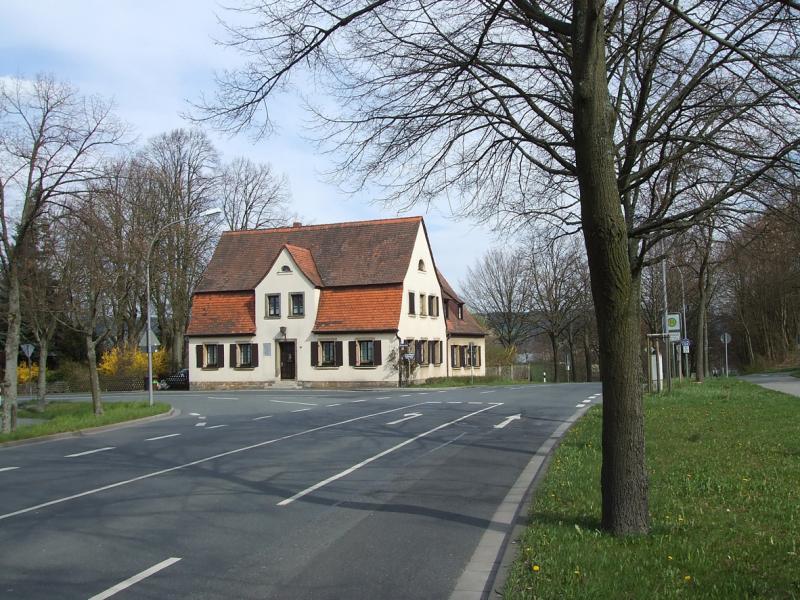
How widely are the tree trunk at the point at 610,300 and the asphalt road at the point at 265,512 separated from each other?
1.33 metres

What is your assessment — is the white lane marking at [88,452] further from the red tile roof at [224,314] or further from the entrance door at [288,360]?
the red tile roof at [224,314]

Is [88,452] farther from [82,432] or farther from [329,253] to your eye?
[329,253]

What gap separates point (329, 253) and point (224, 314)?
25.5 ft

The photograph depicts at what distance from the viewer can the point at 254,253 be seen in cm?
5094

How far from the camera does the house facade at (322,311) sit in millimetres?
45125

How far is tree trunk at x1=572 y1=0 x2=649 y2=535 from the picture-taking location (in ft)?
21.7

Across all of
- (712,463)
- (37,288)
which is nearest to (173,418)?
(37,288)

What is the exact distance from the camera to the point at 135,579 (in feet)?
20.9

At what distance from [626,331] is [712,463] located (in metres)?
4.80

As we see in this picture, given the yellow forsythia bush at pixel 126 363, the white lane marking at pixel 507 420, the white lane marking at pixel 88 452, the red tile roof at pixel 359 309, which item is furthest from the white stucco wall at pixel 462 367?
the white lane marking at pixel 88 452

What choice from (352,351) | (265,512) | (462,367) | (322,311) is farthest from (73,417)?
(462,367)

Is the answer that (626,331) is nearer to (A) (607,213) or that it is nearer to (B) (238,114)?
(A) (607,213)

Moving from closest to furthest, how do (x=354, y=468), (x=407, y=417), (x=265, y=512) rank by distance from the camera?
(x=265, y=512)
(x=354, y=468)
(x=407, y=417)

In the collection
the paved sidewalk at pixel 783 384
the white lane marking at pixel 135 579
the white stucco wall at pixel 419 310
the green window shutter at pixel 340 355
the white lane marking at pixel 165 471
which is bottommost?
the paved sidewalk at pixel 783 384
